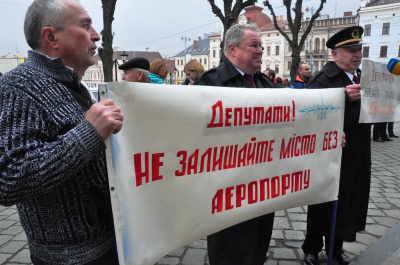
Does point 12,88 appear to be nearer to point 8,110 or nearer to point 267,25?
point 8,110

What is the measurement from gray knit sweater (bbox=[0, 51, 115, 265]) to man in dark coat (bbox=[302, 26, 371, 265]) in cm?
204

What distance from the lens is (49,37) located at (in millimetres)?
1315

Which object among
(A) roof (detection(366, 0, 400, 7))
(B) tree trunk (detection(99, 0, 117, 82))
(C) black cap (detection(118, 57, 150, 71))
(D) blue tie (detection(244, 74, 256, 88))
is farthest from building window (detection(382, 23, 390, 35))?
(D) blue tie (detection(244, 74, 256, 88))

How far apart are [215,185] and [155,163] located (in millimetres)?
418

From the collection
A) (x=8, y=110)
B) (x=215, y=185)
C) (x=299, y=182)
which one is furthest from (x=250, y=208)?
(x=8, y=110)

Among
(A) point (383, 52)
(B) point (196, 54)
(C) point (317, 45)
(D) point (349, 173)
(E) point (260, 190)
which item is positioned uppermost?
(B) point (196, 54)

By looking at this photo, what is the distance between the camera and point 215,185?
67.6 inches

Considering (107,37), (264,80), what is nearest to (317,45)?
(107,37)

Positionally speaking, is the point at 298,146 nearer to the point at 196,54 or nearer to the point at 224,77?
the point at 224,77

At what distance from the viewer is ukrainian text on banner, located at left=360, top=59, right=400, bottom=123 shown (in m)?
2.71

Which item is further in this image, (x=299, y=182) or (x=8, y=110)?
(x=299, y=182)

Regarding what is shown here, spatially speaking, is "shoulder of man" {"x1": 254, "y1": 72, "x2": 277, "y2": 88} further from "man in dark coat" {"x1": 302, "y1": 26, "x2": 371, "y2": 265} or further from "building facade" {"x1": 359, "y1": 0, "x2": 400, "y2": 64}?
"building facade" {"x1": 359, "y1": 0, "x2": 400, "y2": 64}

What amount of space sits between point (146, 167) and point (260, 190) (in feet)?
2.71

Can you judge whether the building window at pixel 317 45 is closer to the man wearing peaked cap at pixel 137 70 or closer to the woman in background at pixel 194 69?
the woman in background at pixel 194 69
